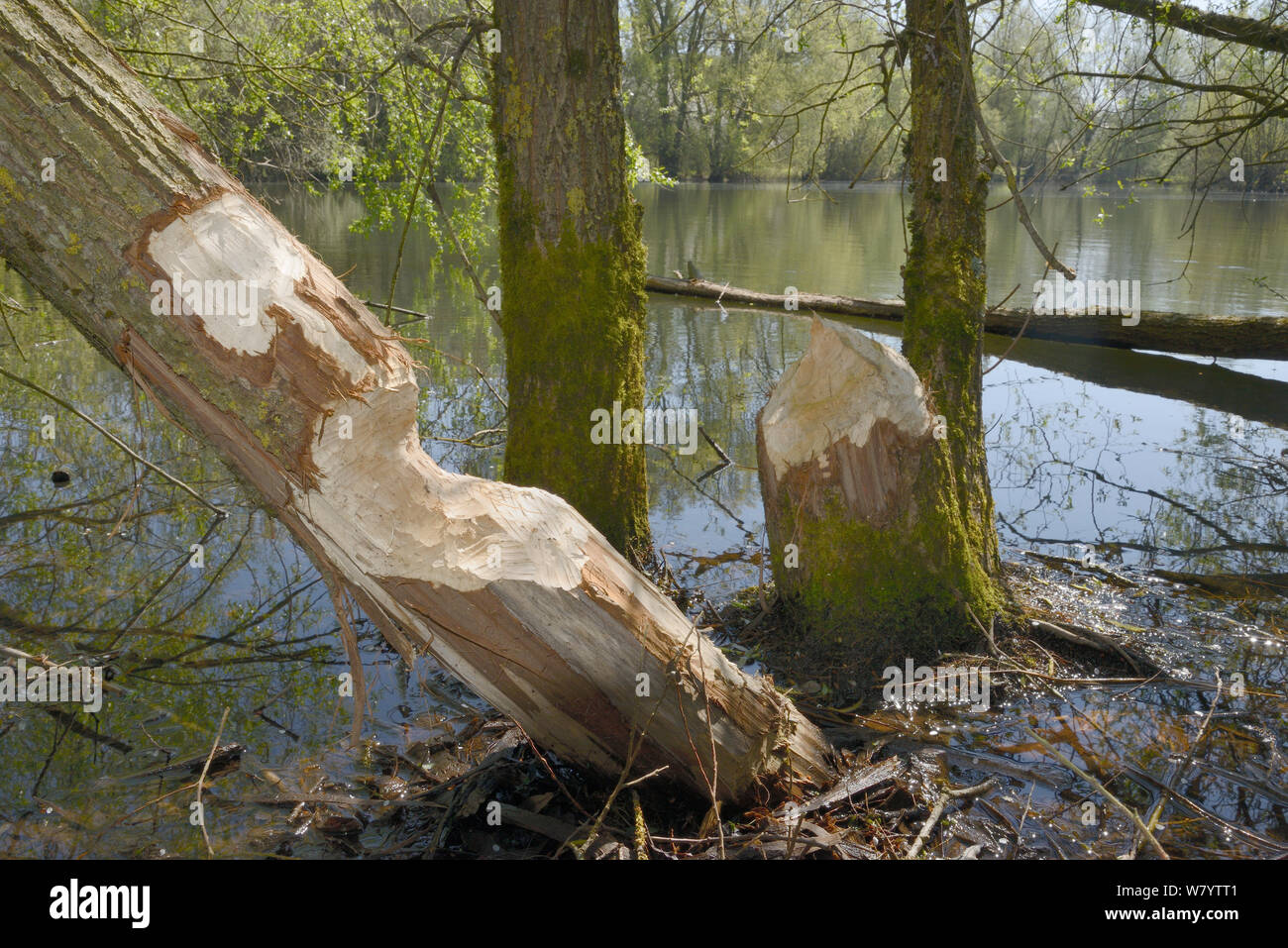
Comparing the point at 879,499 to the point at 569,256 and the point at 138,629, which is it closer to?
the point at 569,256

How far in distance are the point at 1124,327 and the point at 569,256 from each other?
955 cm

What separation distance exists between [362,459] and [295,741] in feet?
5.13

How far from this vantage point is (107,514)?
6051mm

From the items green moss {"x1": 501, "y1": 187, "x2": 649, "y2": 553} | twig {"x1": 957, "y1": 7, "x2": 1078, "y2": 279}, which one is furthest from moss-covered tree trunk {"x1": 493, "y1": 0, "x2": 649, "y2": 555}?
twig {"x1": 957, "y1": 7, "x2": 1078, "y2": 279}

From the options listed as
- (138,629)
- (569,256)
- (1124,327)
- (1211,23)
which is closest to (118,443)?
(138,629)

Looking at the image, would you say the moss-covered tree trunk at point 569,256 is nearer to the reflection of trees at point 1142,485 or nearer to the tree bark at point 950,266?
the tree bark at point 950,266

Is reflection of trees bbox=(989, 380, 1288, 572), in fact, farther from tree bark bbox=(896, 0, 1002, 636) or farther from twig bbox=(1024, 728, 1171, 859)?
twig bbox=(1024, 728, 1171, 859)

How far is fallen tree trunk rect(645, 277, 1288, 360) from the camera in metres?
10.9

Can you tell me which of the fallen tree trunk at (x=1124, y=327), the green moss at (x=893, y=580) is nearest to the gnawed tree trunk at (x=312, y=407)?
the green moss at (x=893, y=580)

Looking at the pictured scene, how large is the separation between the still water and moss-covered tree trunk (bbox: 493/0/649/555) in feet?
1.66

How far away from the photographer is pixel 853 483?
4.07m

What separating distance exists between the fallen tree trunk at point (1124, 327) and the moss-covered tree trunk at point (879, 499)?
5.36 metres
